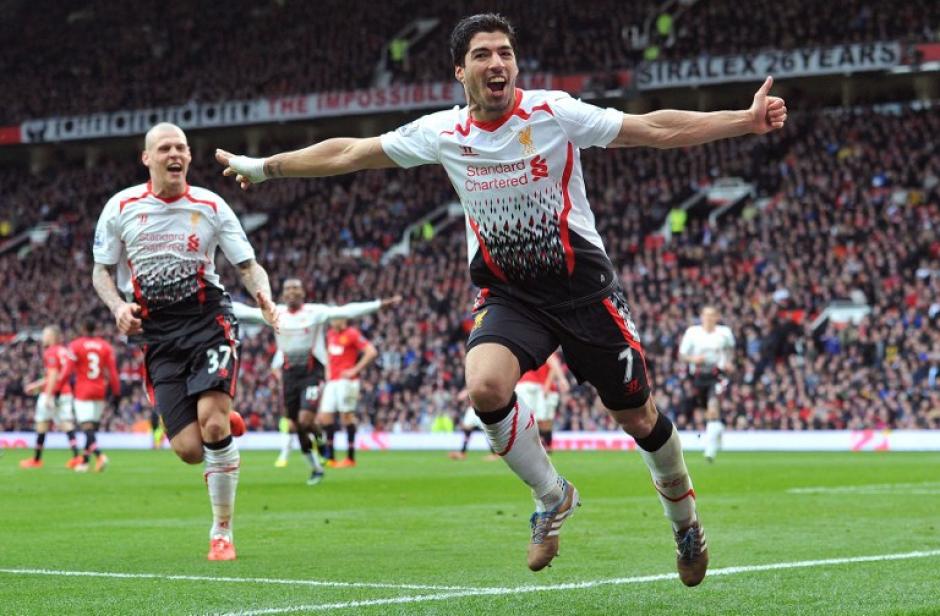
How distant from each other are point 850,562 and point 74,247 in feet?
146

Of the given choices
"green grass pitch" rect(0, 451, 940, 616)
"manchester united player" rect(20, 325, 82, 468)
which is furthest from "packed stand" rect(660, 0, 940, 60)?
"green grass pitch" rect(0, 451, 940, 616)

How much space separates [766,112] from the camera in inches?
259

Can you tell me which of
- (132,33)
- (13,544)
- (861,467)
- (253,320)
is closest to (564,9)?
(132,33)

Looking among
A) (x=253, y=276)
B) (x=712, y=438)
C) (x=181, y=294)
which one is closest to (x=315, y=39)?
(x=712, y=438)

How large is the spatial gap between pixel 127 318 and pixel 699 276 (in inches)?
1143

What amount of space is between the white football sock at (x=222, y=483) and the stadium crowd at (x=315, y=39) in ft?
110

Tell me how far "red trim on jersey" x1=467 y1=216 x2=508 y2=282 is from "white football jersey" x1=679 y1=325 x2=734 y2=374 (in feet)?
52.6

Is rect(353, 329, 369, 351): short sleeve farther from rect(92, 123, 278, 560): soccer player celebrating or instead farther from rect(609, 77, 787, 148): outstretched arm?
rect(609, 77, 787, 148): outstretched arm

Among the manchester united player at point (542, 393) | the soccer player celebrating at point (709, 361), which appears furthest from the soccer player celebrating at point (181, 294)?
the manchester united player at point (542, 393)

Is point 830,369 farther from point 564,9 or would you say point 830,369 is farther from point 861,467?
point 564,9

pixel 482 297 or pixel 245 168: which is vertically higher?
pixel 245 168

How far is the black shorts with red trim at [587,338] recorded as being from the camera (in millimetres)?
7172

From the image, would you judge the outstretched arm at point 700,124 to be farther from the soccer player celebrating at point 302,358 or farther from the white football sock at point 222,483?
the soccer player celebrating at point 302,358

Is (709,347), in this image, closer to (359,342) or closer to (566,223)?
(359,342)
